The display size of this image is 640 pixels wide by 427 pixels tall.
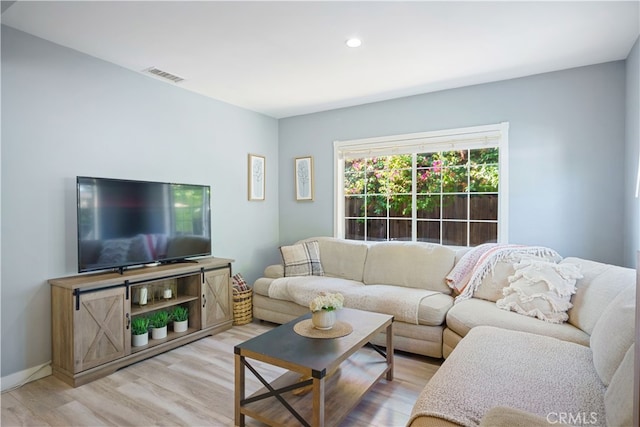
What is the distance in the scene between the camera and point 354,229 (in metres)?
4.58

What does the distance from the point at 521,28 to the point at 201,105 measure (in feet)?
10.2

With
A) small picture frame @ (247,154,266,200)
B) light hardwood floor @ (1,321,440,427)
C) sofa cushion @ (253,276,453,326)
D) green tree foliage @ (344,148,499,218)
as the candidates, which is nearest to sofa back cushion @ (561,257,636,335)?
sofa cushion @ (253,276,453,326)

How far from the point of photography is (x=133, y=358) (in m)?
2.80

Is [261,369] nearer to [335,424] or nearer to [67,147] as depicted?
[335,424]

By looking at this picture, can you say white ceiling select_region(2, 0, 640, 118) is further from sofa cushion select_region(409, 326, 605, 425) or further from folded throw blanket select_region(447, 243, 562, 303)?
sofa cushion select_region(409, 326, 605, 425)

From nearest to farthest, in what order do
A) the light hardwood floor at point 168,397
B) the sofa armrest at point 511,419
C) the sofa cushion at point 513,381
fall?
1. the sofa armrest at point 511,419
2. the sofa cushion at point 513,381
3. the light hardwood floor at point 168,397

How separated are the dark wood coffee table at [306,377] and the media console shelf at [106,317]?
131 cm

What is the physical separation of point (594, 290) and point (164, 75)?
154 inches

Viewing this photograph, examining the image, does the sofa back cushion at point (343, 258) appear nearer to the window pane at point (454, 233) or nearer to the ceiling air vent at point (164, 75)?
the window pane at point (454, 233)

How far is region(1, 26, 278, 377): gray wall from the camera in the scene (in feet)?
8.11

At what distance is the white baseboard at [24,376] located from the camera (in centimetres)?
244

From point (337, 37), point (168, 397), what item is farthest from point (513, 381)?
point (337, 37)

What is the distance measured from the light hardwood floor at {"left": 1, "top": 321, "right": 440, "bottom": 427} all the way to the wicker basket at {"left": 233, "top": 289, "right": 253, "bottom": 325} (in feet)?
2.82

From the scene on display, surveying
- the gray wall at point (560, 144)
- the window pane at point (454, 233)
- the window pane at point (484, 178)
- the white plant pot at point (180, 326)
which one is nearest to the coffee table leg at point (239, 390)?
the white plant pot at point (180, 326)
